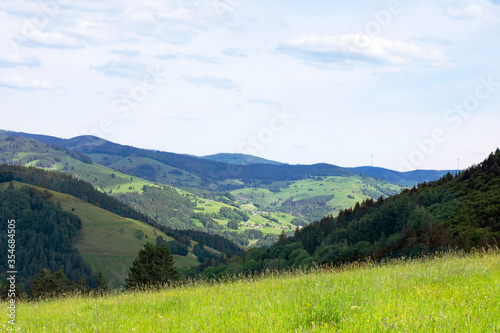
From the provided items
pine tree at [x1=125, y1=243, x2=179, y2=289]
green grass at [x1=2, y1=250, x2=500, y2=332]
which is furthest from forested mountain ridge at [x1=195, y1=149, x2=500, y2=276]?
green grass at [x1=2, y1=250, x2=500, y2=332]

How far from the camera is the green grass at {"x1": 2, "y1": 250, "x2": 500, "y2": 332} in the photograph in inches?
281

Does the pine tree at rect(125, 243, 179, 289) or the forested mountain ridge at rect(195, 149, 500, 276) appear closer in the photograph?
the forested mountain ridge at rect(195, 149, 500, 276)

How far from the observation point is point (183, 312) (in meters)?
9.77

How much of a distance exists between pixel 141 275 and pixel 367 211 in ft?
262

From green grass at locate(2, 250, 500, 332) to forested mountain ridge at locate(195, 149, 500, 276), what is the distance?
114 ft

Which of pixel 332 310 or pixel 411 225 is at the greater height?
pixel 332 310

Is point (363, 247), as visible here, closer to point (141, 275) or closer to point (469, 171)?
point (469, 171)

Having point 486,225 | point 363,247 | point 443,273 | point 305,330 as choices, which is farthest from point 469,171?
point 305,330

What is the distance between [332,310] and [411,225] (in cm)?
8112

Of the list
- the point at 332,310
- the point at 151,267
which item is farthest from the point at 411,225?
the point at 332,310

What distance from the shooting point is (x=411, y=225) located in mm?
82375

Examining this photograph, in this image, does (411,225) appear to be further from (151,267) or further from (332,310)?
(332,310)

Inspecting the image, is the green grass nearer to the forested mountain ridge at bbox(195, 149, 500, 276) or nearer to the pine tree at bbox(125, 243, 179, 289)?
→ the forested mountain ridge at bbox(195, 149, 500, 276)

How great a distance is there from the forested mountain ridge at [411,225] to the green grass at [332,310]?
34.8 metres
